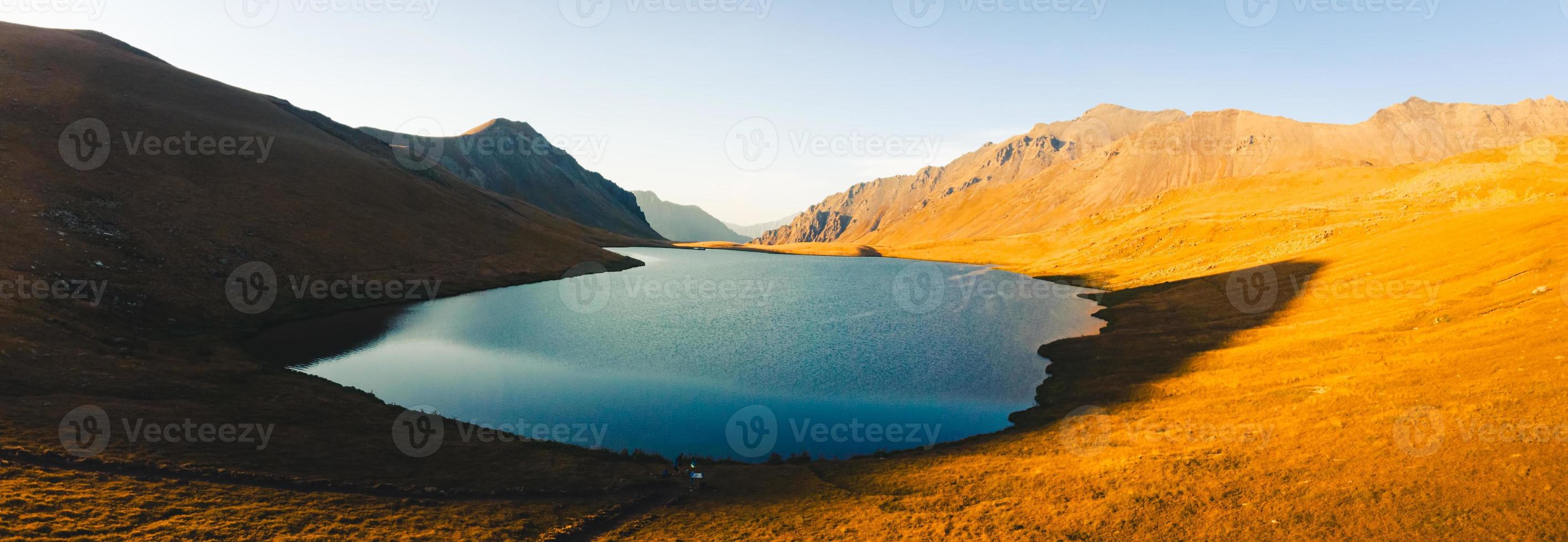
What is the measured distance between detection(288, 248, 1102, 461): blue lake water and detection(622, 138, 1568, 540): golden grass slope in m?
5.66

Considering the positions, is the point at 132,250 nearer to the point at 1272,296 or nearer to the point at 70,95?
the point at 70,95

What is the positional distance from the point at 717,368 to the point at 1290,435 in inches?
1618

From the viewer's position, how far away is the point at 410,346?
209ft

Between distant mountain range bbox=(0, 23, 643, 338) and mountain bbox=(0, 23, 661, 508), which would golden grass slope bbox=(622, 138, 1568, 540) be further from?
distant mountain range bbox=(0, 23, 643, 338)

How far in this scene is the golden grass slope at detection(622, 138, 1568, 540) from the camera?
937 inches

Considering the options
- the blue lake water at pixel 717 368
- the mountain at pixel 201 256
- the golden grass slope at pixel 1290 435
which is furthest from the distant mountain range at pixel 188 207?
the golden grass slope at pixel 1290 435

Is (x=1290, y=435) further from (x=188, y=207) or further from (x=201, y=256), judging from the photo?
(x=188, y=207)

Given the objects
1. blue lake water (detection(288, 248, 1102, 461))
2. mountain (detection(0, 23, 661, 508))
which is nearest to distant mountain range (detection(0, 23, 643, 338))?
mountain (detection(0, 23, 661, 508))

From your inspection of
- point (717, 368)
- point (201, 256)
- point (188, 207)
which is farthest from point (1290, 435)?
point (188, 207)

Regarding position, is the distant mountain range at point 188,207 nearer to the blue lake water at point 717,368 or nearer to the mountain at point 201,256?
the mountain at point 201,256

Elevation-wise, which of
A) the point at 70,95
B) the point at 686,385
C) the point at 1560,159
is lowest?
the point at 686,385

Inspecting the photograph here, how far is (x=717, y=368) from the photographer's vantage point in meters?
56.7

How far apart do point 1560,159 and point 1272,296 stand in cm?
8465

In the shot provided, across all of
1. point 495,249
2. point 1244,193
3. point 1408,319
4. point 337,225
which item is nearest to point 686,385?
point 1408,319
